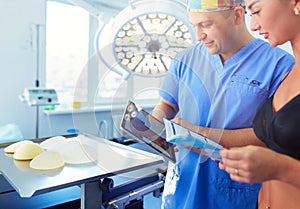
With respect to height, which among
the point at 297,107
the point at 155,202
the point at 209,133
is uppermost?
the point at 297,107

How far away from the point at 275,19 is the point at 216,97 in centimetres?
26

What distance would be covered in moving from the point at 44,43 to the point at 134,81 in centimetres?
178

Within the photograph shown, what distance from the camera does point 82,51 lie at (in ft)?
8.31

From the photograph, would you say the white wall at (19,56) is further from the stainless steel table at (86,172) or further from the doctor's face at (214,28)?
the doctor's face at (214,28)

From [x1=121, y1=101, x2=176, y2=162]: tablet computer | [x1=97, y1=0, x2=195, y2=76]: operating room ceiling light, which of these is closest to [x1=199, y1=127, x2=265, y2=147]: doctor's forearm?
[x1=121, y1=101, x2=176, y2=162]: tablet computer

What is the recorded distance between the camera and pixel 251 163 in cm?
48

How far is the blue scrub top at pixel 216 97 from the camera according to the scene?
79 cm

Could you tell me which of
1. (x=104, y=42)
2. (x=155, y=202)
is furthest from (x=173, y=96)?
(x=155, y=202)

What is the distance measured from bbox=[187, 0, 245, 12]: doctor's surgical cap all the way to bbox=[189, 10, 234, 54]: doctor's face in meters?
0.01

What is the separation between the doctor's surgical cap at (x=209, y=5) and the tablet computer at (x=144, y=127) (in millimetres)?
293

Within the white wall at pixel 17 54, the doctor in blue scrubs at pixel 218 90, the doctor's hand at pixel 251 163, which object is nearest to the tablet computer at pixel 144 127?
the doctor in blue scrubs at pixel 218 90

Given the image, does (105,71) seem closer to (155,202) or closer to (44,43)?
(155,202)

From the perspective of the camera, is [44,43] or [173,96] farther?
[44,43]

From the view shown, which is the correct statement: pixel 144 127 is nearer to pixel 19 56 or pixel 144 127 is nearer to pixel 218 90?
pixel 218 90
